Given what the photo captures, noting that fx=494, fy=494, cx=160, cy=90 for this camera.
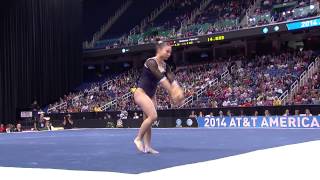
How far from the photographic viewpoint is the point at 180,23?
120 feet

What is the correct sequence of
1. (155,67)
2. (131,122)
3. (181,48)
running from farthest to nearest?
1. (181,48)
2. (131,122)
3. (155,67)

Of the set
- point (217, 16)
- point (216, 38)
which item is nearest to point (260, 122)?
point (216, 38)

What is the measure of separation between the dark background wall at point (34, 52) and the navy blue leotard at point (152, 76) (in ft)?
96.6

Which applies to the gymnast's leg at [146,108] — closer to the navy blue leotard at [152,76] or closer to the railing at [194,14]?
the navy blue leotard at [152,76]

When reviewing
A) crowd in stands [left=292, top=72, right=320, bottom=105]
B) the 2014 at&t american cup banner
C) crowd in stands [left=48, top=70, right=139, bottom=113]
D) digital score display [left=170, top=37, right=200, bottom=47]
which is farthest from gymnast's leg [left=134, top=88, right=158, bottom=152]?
digital score display [left=170, top=37, right=200, bottom=47]

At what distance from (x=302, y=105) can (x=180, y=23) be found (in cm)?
1546

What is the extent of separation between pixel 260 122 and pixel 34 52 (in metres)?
19.4

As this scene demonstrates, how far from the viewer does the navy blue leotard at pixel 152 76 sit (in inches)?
300

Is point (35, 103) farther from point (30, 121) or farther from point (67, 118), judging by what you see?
point (67, 118)

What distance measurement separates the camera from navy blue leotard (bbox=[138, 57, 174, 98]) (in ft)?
25.0

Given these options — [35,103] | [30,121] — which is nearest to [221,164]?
[30,121]

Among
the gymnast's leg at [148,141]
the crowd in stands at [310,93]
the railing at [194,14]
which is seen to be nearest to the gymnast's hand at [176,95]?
the gymnast's leg at [148,141]

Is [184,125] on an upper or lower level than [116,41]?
lower

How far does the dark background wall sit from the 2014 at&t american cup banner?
15.5 m
